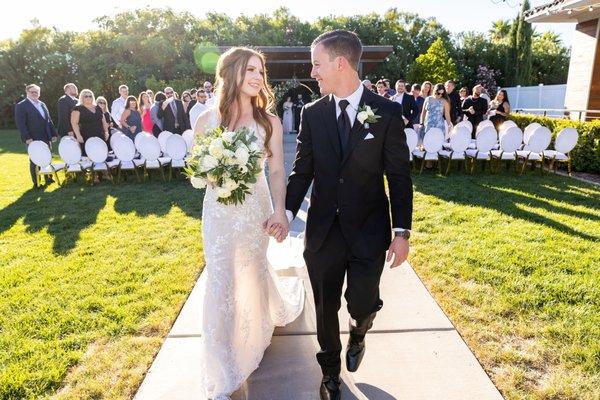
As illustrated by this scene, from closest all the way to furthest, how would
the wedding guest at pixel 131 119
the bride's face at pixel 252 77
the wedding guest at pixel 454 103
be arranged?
1. the bride's face at pixel 252 77
2. the wedding guest at pixel 131 119
3. the wedding guest at pixel 454 103

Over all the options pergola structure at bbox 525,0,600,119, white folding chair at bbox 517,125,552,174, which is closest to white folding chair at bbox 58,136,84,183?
white folding chair at bbox 517,125,552,174

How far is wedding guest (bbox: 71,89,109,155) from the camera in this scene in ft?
33.3

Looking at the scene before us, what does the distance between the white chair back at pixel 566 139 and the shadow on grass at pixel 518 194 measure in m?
0.72

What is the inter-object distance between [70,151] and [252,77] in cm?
856

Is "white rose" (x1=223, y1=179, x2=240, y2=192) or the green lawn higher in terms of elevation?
"white rose" (x1=223, y1=179, x2=240, y2=192)

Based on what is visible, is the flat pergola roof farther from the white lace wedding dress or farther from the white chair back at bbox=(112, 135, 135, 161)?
the white lace wedding dress

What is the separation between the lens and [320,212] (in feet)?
8.93

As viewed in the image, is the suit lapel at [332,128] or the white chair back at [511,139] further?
the white chair back at [511,139]

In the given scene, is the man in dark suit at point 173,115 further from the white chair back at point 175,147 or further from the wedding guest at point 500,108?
the wedding guest at point 500,108

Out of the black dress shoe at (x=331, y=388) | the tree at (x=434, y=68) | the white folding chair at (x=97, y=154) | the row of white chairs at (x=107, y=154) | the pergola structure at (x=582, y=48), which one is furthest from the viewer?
the tree at (x=434, y=68)

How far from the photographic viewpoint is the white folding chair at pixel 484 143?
9.94 m

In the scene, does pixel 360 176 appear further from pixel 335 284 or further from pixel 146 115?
pixel 146 115

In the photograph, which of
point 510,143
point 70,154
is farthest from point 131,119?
point 510,143

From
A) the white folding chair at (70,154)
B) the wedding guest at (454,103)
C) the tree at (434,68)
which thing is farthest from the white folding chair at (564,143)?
the tree at (434,68)
